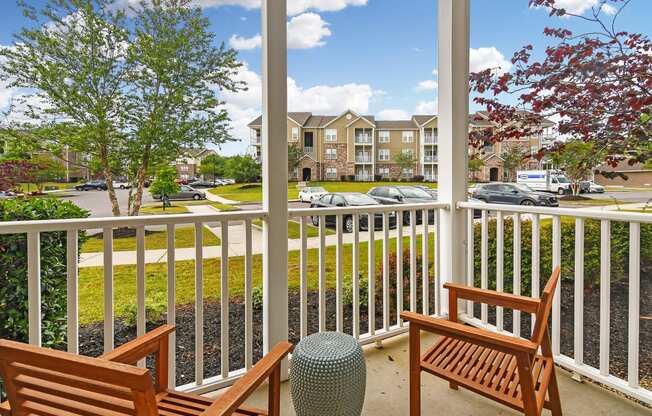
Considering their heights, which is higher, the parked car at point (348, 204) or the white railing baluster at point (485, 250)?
the parked car at point (348, 204)

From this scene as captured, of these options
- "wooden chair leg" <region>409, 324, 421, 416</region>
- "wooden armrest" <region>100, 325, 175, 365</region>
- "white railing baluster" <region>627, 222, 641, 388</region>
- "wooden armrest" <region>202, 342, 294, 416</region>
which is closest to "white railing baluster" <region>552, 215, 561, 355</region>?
"white railing baluster" <region>627, 222, 641, 388</region>

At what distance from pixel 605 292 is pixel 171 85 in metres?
2.60

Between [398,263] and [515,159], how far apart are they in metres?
1.13

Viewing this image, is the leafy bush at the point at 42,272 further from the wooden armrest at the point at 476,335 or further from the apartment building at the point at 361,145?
the wooden armrest at the point at 476,335

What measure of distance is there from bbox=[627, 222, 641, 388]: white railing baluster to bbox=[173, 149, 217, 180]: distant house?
7.58ft

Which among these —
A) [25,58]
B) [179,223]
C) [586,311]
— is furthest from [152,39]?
[586,311]

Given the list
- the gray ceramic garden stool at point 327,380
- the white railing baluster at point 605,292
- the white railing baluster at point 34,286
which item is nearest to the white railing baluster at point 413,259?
the white railing baluster at point 605,292

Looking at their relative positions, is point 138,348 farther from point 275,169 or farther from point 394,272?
point 394,272

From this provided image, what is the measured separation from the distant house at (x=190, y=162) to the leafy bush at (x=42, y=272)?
0.52 metres

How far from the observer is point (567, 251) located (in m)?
2.47

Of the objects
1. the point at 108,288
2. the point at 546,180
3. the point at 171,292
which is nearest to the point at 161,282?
the point at 171,292

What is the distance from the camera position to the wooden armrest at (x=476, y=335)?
1.39 metres

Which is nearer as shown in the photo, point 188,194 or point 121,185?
point 121,185

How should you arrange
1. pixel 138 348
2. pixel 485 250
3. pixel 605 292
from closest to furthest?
pixel 138 348 < pixel 605 292 < pixel 485 250
